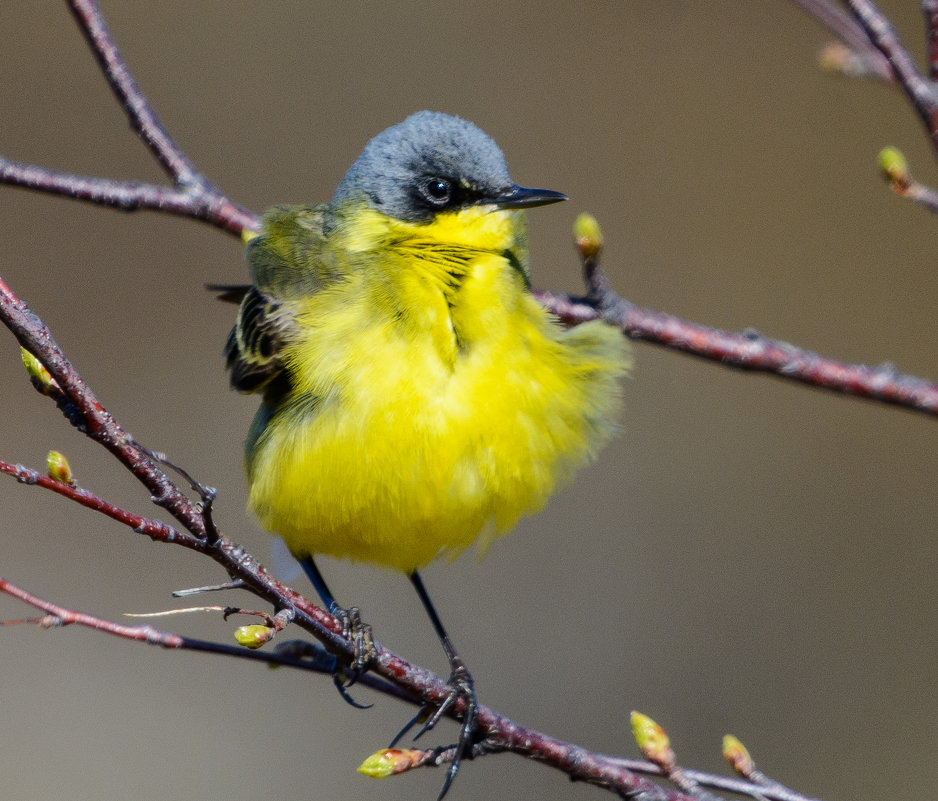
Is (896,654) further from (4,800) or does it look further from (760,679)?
(4,800)

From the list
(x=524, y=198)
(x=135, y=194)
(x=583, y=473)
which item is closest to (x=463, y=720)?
(x=524, y=198)

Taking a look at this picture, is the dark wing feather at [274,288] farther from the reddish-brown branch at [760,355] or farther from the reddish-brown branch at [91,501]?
the reddish-brown branch at [91,501]

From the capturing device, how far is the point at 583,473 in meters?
7.28

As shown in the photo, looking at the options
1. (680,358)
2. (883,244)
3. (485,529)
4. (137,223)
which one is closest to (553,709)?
(680,358)

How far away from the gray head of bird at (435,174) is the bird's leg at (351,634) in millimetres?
1252

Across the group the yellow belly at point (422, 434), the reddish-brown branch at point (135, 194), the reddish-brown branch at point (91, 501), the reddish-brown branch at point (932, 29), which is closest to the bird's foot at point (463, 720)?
the yellow belly at point (422, 434)

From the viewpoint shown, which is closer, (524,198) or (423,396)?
(423,396)

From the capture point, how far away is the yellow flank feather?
3217mm

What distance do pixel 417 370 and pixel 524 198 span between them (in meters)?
0.67

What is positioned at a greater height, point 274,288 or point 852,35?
point 852,35

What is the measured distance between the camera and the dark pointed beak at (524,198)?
11.2 feet

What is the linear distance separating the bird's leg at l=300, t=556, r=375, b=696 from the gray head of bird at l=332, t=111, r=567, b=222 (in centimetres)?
125

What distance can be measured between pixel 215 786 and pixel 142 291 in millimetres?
3176

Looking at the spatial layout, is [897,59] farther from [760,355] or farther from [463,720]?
[463,720]
